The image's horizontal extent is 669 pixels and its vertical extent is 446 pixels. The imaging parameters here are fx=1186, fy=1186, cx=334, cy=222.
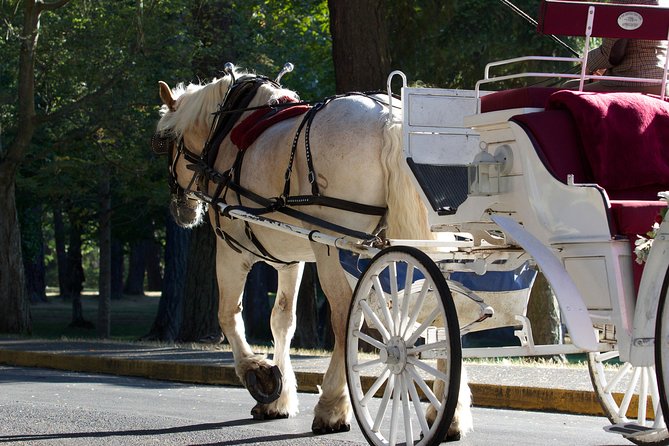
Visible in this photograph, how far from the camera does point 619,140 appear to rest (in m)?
6.09

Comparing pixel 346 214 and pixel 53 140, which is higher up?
pixel 53 140

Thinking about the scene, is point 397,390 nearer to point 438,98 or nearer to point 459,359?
point 459,359

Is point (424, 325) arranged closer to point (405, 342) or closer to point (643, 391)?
point (405, 342)

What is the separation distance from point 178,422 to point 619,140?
3.92 m

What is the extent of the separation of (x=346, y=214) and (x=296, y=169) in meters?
0.59

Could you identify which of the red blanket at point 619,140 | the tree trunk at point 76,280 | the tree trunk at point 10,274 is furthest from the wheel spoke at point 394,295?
the tree trunk at point 76,280

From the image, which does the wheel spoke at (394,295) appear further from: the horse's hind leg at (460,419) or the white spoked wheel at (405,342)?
the horse's hind leg at (460,419)

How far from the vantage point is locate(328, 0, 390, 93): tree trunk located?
15180 millimetres

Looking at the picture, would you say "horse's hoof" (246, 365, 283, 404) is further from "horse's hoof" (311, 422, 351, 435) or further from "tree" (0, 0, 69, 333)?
"tree" (0, 0, 69, 333)

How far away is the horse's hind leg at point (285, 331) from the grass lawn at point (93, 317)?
18.6 meters

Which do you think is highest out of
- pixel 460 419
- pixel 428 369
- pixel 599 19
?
pixel 599 19

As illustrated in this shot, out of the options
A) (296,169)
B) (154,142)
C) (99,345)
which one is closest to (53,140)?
(99,345)

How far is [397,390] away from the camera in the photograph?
6438 mm

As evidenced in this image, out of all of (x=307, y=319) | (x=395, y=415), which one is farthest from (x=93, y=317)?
(x=395, y=415)
